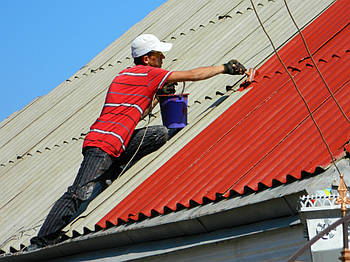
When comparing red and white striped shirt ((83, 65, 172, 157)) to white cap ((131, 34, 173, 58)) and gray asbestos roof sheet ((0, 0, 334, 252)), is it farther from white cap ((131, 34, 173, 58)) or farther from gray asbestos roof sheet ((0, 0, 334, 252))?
gray asbestos roof sheet ((0, 0, 334, 252))

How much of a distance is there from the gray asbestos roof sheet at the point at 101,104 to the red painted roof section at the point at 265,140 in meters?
0.34

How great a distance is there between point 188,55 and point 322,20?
83.2 inches

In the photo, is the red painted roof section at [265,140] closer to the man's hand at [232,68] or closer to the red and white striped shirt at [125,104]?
the man's hand at [232,68]

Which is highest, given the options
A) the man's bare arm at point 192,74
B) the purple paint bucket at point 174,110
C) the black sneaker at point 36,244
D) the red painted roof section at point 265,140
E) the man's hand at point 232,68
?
the man's hand at point 232,68

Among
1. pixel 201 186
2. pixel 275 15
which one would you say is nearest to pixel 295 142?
pixel 201 186

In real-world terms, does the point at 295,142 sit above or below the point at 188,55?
below

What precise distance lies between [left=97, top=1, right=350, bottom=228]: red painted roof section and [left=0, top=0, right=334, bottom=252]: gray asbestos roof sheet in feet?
1.11

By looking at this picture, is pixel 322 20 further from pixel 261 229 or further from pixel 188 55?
pixel 261 229

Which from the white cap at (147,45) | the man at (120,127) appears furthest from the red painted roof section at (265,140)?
the white cap at (147,45)

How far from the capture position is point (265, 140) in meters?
7.01

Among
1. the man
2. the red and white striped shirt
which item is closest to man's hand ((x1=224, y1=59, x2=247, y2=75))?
the man

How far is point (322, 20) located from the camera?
9.76m

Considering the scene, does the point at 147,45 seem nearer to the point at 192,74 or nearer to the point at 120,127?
the point at 192,74

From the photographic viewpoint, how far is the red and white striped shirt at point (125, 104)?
7.96 metres
